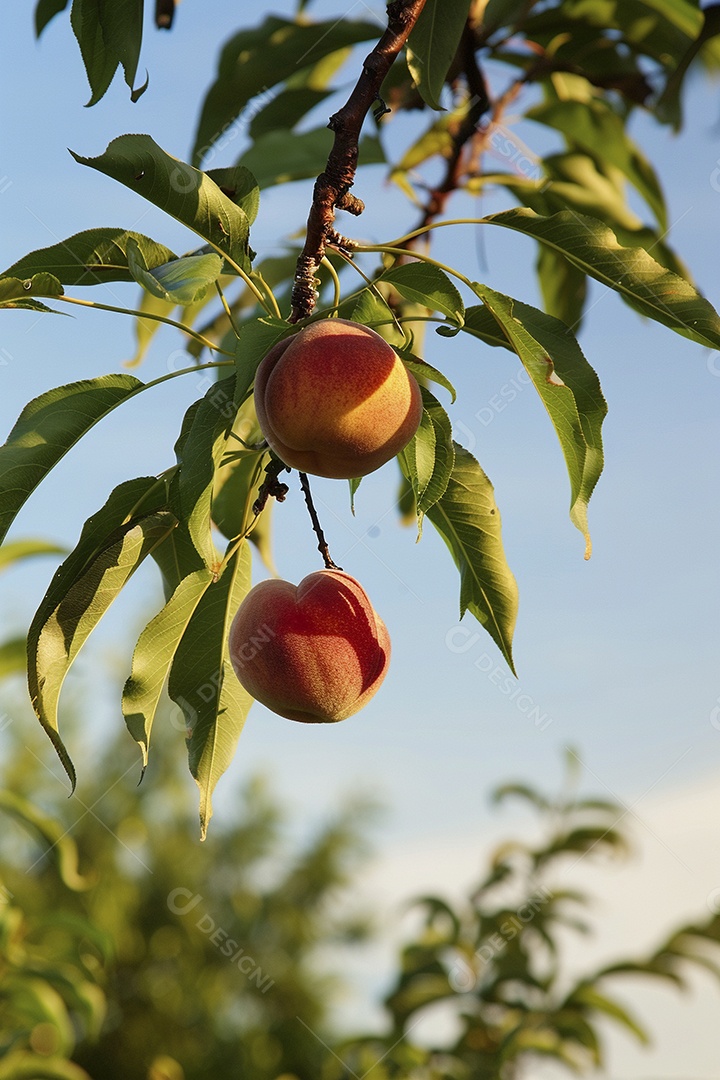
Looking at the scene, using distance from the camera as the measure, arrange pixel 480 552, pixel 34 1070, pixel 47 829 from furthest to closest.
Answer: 1. pixel 34 1070
2. pixel 47 829
3. pixel 480 552

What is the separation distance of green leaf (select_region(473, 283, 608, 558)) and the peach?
0.26 metres

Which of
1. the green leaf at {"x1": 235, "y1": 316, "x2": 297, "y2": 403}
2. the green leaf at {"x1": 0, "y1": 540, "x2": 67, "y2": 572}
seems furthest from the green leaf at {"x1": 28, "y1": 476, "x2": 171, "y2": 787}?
the green leaf at {"x1": 0, "y1": 540, "x2": 67, "y2": 572}

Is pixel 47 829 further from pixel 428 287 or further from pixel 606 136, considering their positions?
pixel 606 136

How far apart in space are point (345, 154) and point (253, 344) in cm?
17

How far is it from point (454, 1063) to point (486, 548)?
5.20ft

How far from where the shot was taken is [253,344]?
76 cm

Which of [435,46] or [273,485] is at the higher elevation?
[435,46]

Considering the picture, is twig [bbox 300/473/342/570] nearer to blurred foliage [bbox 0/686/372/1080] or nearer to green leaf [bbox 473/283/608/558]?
green leaf [bbox 473/283/608/558]

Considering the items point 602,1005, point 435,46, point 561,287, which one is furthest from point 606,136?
point 602,1005

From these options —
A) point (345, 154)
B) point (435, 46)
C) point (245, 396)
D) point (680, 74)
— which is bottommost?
point (245, 396)

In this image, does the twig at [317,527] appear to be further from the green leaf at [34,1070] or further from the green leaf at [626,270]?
the green leaf at [34,1070]

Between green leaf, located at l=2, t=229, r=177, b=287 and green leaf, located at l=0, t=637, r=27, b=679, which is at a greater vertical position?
green leaf, located at l=2, t=229, r=177, b=287

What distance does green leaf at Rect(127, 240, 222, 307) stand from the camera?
2.17ft

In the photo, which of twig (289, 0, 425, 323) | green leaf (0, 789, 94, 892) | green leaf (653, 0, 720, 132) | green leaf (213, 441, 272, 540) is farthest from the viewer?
green leaf (0, 789, 94, 892)
